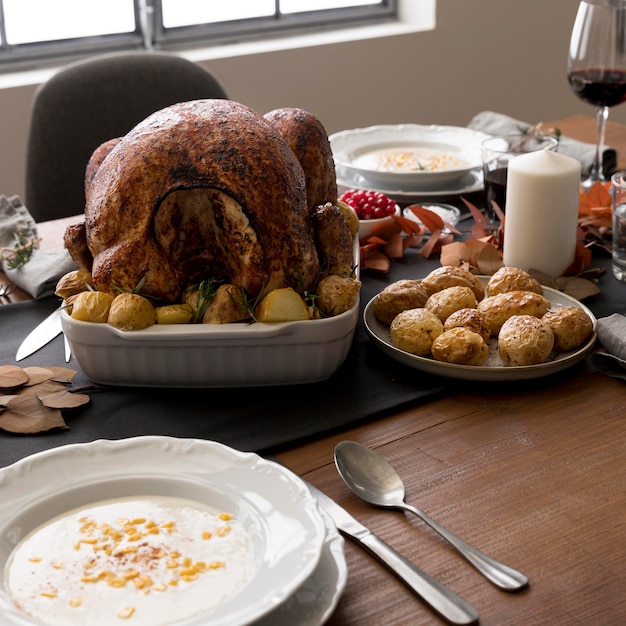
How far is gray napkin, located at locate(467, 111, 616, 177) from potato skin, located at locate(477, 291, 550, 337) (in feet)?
2.44

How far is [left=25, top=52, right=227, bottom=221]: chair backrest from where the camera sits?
193cm

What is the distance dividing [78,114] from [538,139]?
99 cm

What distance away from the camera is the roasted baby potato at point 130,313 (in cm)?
98

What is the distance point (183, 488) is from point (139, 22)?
2.55 m

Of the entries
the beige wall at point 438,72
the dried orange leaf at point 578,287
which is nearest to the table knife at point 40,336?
the dried orange leaf at point 578,287

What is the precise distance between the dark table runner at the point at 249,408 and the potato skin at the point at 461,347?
4 centimetres

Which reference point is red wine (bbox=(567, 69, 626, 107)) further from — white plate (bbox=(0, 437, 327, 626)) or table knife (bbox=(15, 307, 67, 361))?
white plate (bbox=(0, 437, 327, 626))

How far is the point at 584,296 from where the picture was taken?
4.05 ft

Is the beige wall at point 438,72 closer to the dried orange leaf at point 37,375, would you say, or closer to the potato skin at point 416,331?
the dried orange leaf at point 37,375

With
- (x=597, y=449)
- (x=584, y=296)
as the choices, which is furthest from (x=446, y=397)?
(x=584, y=296)

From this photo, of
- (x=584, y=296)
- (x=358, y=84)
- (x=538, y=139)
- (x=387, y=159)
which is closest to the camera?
(x=584, y=296)

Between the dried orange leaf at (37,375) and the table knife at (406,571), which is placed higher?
the dried orange leaf at (37,375)

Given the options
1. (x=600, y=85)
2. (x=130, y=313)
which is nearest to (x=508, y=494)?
(x=130, y=313)

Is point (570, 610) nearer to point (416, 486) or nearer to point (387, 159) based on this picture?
point (416, 486)
